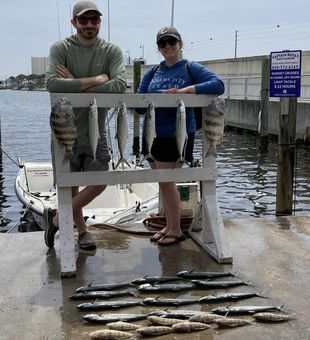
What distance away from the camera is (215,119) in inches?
173

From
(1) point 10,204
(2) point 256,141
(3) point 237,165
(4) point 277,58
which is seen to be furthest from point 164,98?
(2) point 256,141

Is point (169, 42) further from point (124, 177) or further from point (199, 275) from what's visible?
point (199, 275)

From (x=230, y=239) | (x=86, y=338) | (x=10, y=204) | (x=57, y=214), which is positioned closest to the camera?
(x=86, y=338)

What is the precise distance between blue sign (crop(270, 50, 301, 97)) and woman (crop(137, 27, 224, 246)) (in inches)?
128

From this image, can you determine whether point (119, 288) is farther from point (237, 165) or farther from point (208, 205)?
point (237, 165)

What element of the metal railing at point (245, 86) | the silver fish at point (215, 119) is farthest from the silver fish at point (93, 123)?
the metal railing at point (245, 86)

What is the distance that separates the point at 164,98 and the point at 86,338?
2.43 m

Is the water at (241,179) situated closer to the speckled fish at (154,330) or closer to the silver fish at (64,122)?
the silver fish at (64,122)

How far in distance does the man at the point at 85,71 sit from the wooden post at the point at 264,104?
15.0m

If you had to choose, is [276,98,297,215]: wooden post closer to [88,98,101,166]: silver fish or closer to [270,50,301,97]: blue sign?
[270,50,301,97]: blue sign

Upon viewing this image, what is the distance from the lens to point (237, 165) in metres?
17.8

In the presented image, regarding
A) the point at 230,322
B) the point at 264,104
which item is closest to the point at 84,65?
the point at 230,322

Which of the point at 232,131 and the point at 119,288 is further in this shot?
the point at 232,131

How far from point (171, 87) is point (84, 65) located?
977mm
